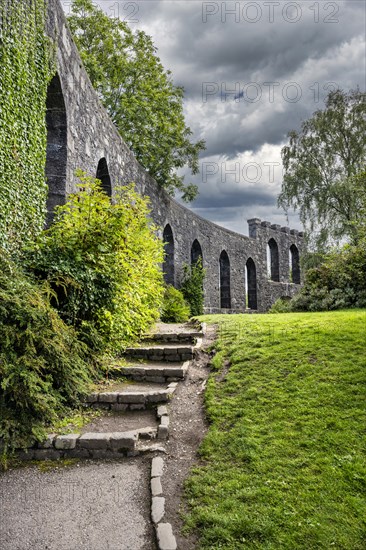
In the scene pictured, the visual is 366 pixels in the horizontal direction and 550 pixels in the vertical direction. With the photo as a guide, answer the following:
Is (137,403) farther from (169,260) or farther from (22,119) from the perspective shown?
(169,260)

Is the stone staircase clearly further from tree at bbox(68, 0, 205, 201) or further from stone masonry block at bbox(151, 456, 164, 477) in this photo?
tree at bbox(68, 0, 205, 201)

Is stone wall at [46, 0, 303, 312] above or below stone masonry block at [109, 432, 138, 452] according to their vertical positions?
above

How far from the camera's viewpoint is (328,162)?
19.8 metres

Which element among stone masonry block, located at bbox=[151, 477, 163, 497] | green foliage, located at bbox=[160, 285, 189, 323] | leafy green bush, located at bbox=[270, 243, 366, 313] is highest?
leafy green bush, located at bbox=[270, 243, 366, 313]

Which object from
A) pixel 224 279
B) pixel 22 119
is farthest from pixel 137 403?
pixel 224 279

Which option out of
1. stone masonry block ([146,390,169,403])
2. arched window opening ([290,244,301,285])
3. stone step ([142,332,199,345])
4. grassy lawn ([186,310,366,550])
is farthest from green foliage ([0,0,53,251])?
arched window opening ([290,244,301,285])

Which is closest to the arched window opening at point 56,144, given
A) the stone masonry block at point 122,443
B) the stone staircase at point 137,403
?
the stone staircase at point 137,403

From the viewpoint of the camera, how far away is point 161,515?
2.93m

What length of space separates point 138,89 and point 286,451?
16.1 meters

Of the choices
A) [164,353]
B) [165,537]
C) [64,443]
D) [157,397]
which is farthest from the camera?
[164,353]

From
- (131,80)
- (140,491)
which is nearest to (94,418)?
(140,491)

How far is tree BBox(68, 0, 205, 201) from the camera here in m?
15.2

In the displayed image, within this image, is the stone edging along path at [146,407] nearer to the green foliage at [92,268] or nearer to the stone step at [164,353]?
the stone step at [164,353]

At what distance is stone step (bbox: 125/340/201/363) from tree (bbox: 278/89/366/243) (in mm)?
14204
